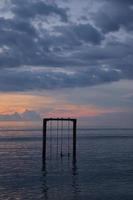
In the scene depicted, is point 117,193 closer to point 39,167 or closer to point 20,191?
point 20,191

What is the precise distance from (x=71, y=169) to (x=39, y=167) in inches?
178

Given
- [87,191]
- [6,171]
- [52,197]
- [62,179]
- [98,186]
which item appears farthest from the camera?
[6,171]

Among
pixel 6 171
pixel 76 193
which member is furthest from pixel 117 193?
pixel 6 171

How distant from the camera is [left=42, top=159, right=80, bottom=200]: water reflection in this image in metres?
37.2

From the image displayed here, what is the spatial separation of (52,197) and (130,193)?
6505mm

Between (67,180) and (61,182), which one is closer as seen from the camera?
(61,182)

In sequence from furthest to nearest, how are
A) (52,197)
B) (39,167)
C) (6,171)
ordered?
(39,167), (6,171), (52,197)

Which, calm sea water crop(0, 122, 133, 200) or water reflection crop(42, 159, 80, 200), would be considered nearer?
calm sea water crop(0, 122, 133, 200)

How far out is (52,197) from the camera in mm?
36281

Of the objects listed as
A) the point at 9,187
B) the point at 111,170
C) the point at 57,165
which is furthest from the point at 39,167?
the point at 9,187

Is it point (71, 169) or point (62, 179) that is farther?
point (71, 169)

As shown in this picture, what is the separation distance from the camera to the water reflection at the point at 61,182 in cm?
3716

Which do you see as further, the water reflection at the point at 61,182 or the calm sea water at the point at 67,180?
the water reflection at the point at 61,182

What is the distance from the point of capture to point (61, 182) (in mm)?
44188
